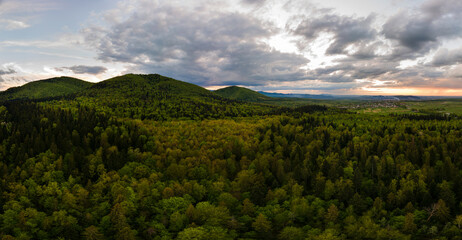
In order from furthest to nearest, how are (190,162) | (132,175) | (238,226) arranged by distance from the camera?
(190,162) < (132,175) < (238,226)

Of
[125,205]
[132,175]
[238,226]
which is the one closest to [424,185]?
[238,226]

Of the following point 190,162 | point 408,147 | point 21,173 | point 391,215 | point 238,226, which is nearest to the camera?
point 238,226

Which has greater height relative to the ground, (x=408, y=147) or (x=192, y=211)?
(x=408, y=147)

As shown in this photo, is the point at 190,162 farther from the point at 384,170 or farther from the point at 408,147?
the point at 408,147

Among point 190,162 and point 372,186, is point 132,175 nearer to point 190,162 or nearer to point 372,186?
point 190,162

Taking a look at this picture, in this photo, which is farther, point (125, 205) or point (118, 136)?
point (118, 136)

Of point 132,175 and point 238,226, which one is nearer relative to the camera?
point 238,226

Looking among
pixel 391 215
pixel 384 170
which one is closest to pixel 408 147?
pixel 384 170

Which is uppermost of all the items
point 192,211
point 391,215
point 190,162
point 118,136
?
point 118,136

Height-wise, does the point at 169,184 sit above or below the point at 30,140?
below
